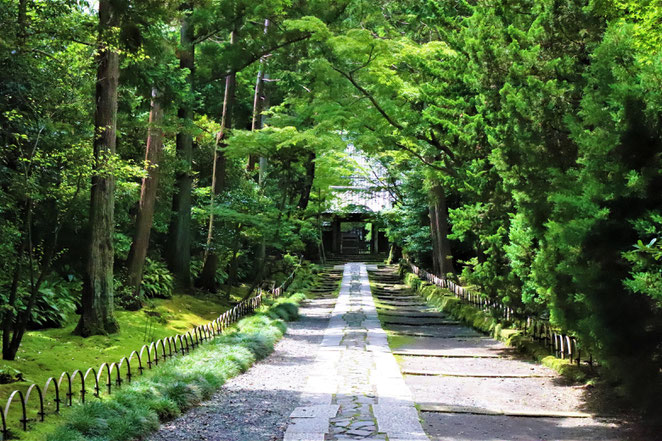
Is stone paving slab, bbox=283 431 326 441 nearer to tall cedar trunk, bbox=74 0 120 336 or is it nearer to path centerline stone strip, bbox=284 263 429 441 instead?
path centerline stone strip, bbox=284 263 429 441

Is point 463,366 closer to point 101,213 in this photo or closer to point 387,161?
point 101,213

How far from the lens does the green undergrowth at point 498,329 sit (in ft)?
25.7

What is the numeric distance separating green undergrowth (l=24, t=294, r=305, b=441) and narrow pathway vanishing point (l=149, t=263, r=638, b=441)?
0.59ft

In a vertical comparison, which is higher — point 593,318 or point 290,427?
point 593,318

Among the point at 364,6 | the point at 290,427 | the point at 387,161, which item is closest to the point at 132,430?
the point at 290,427

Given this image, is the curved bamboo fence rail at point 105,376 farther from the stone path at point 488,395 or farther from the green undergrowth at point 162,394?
the stone path at point 488,395

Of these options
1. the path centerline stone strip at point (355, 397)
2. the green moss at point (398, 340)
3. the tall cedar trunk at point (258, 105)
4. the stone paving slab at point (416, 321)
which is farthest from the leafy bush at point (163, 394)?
the tall cedar trunk at point (258, 105)

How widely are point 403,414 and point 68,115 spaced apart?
19.4 feet

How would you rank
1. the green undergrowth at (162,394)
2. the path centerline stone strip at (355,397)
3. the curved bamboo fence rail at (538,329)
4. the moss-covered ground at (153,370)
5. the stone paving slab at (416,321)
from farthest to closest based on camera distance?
the stone paving slab at (416,321)
the curved bamboo fence rail at (538,329)
the path centerline stone strip at (355,397)
the moss-covered ground at (153,370)
the green undergrowth at (162,394)

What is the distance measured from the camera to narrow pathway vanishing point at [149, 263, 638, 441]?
5543 mm

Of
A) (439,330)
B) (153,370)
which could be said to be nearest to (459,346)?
(439,330)

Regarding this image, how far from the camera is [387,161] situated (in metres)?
25.7

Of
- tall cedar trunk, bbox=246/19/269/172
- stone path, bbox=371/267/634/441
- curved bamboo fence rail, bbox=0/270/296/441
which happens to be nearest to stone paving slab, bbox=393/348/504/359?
stone path, bbox=371/267/634/441

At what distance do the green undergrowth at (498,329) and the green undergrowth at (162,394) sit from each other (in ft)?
15.3
